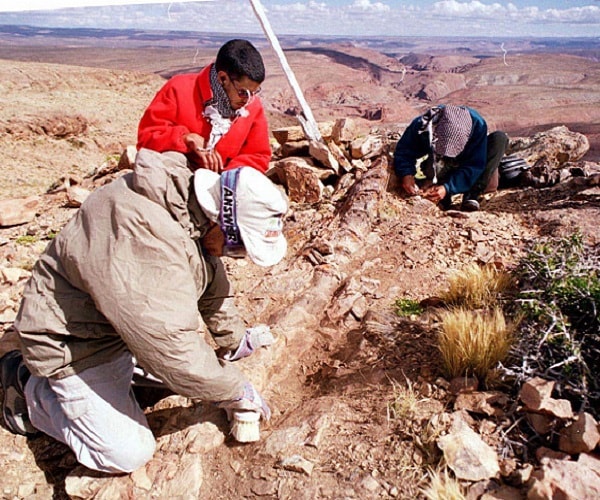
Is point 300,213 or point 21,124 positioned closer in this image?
point 300,213

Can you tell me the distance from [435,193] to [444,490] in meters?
3.47

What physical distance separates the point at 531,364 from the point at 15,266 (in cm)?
425

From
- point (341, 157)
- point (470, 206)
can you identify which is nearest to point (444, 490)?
point (470, 206)

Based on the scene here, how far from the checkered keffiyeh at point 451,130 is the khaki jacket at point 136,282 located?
3170 millimetres

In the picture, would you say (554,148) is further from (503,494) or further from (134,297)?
(134,297)

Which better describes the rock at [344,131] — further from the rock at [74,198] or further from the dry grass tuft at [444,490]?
the dry grass tuft at [444,490]

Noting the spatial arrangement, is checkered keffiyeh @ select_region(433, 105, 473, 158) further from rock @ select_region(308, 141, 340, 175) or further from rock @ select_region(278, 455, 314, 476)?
rock @ select_region(278, 455, 314, 476)

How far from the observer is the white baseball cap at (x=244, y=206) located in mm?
1940

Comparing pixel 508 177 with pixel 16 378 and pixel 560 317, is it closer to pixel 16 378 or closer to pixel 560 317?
pixel 560 317

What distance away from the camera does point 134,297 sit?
1.89 metres

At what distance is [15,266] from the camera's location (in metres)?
4.45

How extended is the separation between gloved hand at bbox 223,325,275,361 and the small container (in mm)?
639

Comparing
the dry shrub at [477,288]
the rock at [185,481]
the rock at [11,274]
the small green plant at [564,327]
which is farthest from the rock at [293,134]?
the rock at [185,481]

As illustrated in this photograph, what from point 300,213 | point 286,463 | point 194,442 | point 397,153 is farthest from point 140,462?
point 397,153
